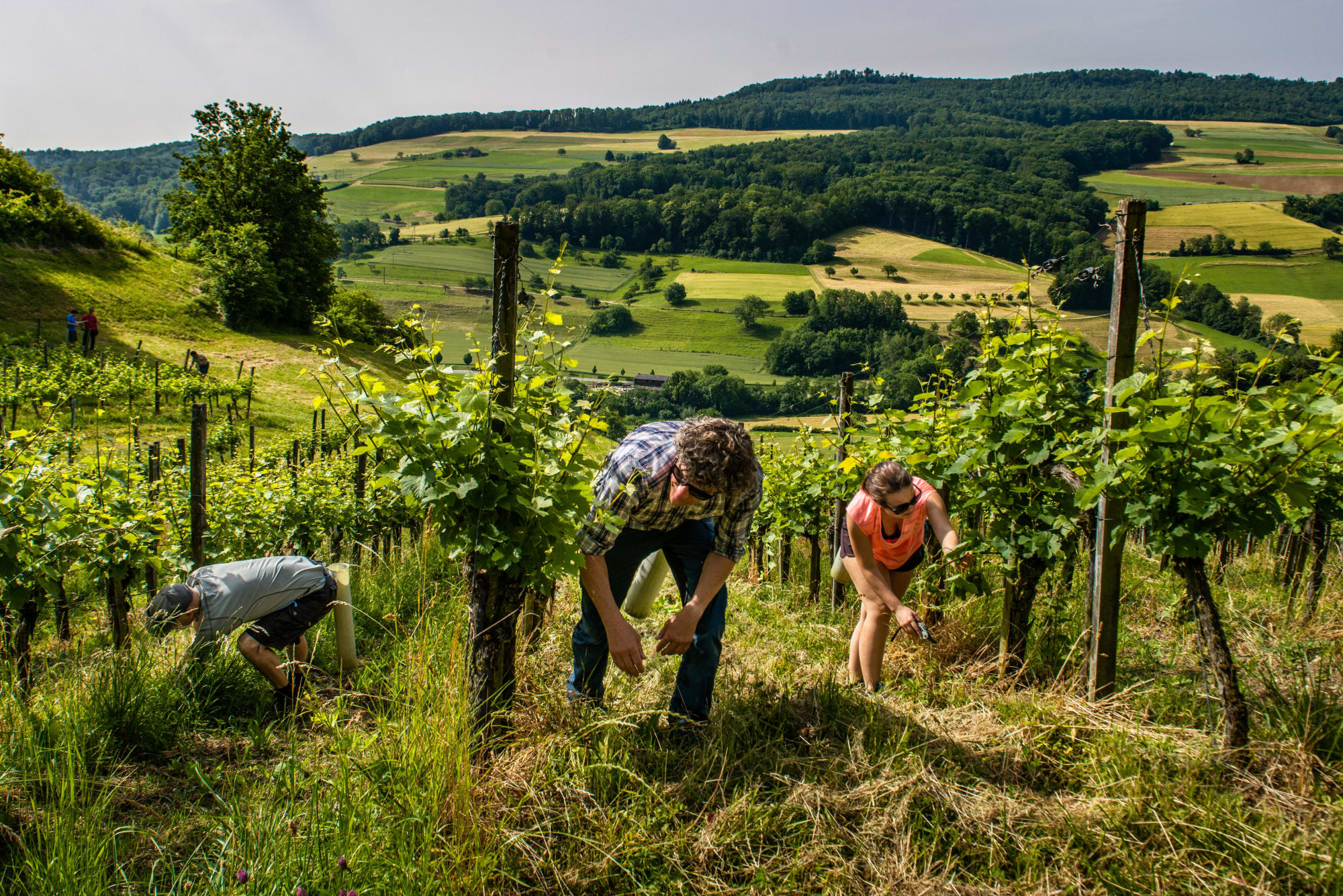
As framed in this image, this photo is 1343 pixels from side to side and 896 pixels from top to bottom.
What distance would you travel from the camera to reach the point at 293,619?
421cm

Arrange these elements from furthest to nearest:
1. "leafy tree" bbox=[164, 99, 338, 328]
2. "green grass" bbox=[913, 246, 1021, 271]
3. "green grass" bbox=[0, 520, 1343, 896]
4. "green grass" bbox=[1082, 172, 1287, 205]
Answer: "green grass" bbox=[1082, 172, 1287, 205]
"green grass" bbox=[913, 246, 1021, 271]
"leafy tree" bbox=[164, 99, 338, 328]
"green grass" bbox=[0, 520, 1343, 896]

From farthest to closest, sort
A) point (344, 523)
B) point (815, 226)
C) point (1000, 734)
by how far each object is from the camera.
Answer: point (815, 226), point (344, 523), point (1000, 734)

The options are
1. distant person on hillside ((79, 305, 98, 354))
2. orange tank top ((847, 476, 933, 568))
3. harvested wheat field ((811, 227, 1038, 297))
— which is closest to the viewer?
orange tank top ((847, 476, 933, 568))

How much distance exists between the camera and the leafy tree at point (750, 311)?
56.8 meters

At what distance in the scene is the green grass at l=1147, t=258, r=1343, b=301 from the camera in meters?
46.6

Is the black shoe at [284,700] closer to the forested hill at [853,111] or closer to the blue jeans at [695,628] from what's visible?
the blue jeans at [695,628]

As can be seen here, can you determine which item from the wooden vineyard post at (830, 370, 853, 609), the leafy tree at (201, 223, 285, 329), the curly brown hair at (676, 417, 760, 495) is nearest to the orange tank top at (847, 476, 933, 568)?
the curly brown hair at (676, 417, 760, 495)

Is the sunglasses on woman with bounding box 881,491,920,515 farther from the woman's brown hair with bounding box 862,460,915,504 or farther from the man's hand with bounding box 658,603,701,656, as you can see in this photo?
the man's hand with bounding box 658,603,701,656

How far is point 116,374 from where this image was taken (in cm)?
1844

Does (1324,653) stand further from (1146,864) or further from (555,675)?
(555,675)

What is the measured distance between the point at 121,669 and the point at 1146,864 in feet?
13.4

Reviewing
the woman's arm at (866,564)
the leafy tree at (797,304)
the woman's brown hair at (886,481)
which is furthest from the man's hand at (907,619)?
the leafy tree at (797,304)

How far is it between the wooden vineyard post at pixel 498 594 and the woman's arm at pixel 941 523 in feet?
7.17

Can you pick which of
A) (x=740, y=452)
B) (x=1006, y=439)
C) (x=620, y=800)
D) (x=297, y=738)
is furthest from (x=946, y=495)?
(x=297, y=738)
